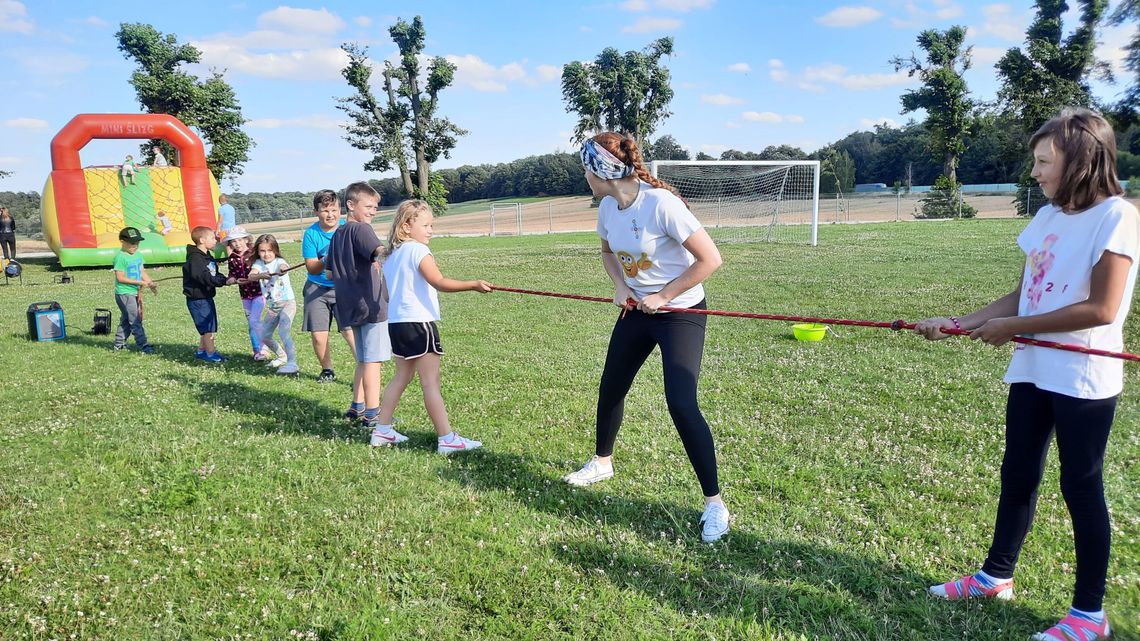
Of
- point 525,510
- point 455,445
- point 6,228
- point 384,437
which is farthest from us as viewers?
point 6,228

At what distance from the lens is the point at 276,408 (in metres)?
6.61

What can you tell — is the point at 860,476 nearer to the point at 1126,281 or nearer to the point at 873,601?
the point at 873,601

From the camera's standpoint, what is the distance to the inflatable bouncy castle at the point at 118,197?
21.3 m

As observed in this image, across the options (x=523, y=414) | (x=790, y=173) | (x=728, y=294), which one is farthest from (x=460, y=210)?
(x=523, y=414)

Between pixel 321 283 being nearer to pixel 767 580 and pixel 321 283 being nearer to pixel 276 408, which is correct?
pixel 276 408

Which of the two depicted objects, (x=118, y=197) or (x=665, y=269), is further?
(x=118, y=197)

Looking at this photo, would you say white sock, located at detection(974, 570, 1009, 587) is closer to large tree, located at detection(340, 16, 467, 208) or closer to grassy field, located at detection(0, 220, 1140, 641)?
grassy field, located at detection(0, 220, 1140, 641)

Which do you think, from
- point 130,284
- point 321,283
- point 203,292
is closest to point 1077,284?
point 321,283

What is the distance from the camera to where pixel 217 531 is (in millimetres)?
4059

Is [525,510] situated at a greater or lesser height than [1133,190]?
lesser

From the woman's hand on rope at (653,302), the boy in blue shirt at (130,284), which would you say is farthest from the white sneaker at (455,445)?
the boy in blue shirt at (130,284)

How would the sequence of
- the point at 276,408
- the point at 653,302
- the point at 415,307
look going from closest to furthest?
the point at 653,302 < the point at 415,307 < the point at 276,408

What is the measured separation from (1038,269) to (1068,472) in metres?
0.83

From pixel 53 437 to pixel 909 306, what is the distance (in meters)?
10.9
